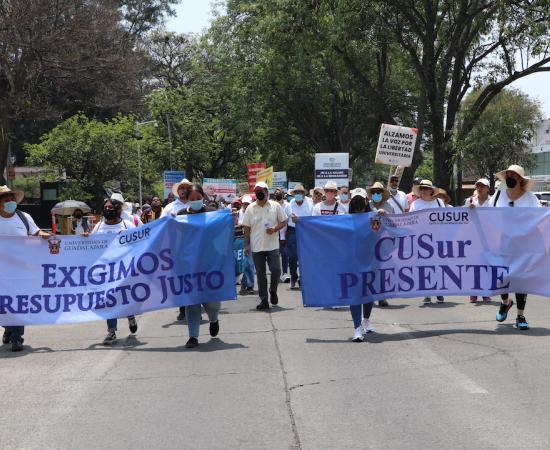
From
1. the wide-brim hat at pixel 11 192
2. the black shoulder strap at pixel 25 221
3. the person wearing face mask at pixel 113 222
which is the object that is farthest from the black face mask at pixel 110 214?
the wide-brim hat at pixel 11 192

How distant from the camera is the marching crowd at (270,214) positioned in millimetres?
9539

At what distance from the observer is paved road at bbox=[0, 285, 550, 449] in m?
5.56

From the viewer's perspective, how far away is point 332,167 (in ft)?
107

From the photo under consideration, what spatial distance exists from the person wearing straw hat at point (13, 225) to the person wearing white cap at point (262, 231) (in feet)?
10.9

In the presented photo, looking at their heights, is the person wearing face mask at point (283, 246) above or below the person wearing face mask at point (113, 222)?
below

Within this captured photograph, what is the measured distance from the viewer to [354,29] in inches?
1016

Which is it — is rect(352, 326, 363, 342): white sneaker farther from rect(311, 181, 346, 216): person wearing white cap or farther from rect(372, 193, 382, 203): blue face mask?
rect(311, 181, 346, 216): person wearing white cap

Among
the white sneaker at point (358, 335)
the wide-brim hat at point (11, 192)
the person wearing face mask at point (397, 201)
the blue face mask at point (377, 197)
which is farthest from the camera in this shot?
the person wearing face mask at point (397, 201)

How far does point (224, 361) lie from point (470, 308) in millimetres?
4859

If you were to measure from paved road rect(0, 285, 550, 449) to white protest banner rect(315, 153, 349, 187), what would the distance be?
21.7m

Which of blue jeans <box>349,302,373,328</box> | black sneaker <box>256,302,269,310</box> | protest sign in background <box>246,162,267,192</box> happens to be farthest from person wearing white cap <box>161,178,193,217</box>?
protest sign in background <box>246,162,267,192</box>

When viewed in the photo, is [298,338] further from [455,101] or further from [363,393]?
[455,101]

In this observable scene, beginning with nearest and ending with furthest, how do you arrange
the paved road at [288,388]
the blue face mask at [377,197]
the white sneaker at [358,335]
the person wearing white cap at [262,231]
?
the paved road at [288,388] → the white sneaker at [358,335] → the blue face mask at [377,197] → the person wearing white cap at [262,231]

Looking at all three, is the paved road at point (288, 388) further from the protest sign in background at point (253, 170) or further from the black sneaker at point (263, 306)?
the protest sign in background at point (253, 170)
